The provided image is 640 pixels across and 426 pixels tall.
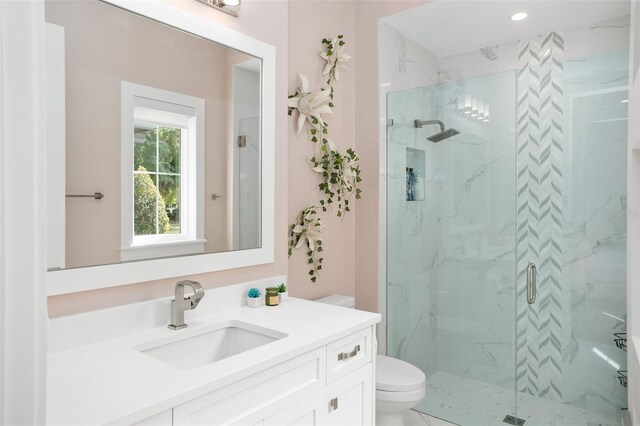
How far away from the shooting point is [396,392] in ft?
6.79

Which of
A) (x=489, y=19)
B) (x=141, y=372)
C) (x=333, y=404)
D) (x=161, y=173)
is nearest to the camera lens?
(x=141, y=372)

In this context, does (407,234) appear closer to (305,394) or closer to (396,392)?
(396,392)

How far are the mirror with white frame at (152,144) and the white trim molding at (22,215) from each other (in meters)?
0.97

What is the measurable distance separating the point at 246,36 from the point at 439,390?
2351 millimetres

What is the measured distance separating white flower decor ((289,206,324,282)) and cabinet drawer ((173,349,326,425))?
93 cm

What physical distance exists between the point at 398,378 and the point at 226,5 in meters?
1.91

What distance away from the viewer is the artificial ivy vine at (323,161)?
2.30 metres

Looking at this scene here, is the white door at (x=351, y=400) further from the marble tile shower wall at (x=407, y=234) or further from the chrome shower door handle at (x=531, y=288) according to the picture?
the chrome shower door handle at (x=531, y=288)

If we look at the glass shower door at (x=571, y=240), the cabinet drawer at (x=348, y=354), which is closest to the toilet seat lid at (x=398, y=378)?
the cabinet drawer at (x=348, y=354)

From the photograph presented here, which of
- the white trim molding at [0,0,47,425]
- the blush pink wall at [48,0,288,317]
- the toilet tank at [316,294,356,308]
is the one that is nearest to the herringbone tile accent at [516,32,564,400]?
the toilet tank at [316,294,356,308]

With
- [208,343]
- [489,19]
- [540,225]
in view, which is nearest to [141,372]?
[208,343]

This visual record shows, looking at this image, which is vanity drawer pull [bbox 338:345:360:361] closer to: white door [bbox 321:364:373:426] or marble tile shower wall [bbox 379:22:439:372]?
white door [bbox 321:364:373:426]

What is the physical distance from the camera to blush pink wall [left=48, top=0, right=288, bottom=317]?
1.44 metres

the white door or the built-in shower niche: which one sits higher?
the built-in shower niche
